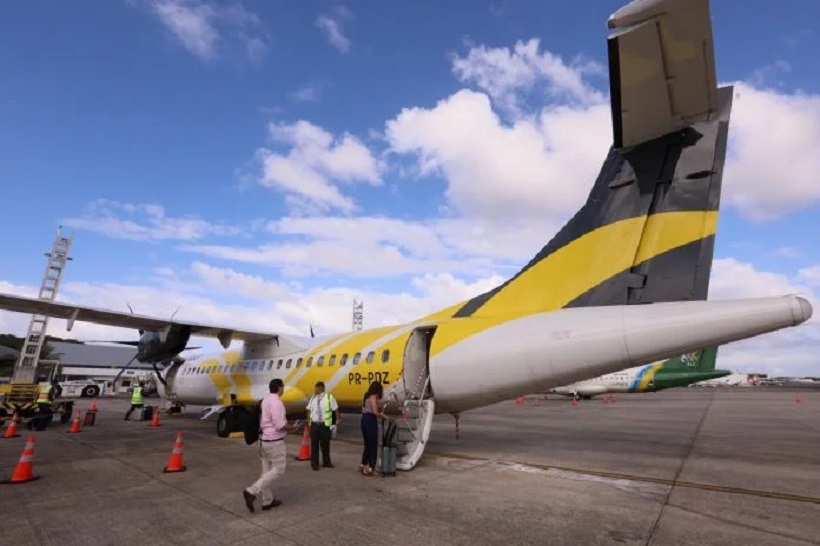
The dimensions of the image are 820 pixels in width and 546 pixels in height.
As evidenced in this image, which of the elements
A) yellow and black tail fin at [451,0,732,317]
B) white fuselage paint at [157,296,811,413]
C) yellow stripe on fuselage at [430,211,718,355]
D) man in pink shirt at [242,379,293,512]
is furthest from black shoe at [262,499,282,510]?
yellow and black tail fin at [451,0,732,317]

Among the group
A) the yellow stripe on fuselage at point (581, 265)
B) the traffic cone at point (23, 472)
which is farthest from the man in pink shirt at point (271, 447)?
the traffic cone at point (23, 472)

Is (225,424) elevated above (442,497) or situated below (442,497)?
above

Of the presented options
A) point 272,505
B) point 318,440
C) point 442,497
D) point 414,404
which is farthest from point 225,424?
point 442,497

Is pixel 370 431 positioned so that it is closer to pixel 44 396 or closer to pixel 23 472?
pixel 23 472

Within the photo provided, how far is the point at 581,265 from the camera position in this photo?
7.83 m

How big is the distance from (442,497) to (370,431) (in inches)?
83.5

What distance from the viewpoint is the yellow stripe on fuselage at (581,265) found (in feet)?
22.2

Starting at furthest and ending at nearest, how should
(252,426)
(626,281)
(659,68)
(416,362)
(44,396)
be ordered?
1. (44,396)
2. (416,362)
3. (626,281)
4. (252,426)
5. (659,68)

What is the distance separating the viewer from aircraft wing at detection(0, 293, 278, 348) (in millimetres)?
12578

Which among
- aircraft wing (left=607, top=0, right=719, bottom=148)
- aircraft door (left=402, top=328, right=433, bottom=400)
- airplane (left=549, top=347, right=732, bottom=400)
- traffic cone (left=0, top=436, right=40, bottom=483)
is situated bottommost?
traffic cone (left=0, top=436, right=40, bottom=483)

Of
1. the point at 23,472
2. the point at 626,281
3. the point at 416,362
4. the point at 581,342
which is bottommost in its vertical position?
the point at 23,472

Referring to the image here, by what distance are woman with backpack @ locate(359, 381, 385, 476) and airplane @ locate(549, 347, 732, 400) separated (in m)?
20.1

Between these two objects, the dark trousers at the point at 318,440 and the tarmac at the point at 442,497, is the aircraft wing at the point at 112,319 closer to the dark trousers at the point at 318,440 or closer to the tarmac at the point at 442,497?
the tarmac at the point at 442,497

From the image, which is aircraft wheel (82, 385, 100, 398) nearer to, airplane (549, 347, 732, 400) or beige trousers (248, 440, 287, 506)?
airplane (549, 347, 732, 400)
